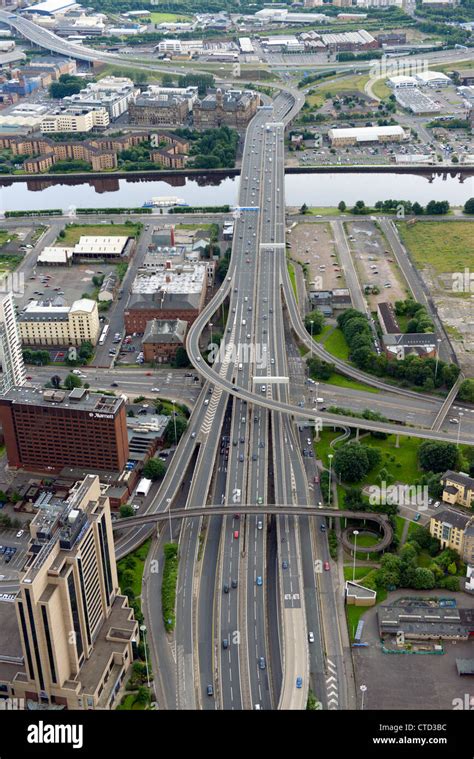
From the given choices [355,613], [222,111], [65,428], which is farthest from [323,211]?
[355,613]

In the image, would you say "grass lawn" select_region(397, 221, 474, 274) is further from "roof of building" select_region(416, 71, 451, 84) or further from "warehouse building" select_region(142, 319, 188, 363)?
"roof of building" select_region(416, 71, 451, 84)

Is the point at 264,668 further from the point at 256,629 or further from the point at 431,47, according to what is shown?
the point at 431,47

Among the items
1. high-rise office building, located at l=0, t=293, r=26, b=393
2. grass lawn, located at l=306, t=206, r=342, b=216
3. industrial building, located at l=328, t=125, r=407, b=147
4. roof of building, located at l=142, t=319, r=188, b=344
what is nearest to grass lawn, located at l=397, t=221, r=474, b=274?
grass lawn, located at l=306, t=206, r=342, b=216

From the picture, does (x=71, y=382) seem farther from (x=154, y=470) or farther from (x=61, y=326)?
(x=154, y=470)

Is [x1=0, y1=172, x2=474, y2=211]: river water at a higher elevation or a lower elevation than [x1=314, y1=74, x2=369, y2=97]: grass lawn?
lower

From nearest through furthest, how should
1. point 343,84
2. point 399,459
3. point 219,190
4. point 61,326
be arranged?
point 399,459
point 61,326
point 219,190
point 343,84
